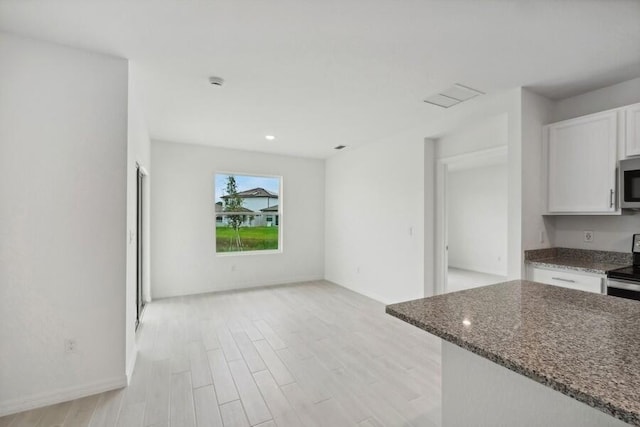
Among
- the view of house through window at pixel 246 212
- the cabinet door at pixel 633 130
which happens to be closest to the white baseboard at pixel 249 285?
the view of house through window at pixel 246 212

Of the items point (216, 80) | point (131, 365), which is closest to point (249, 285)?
point (131, 365)

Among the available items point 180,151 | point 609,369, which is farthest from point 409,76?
point 180,151

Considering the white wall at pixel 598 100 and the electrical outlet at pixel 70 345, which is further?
the white wall at pixel 598 100

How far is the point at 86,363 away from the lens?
7.19 ft

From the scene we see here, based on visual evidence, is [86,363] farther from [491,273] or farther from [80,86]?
[491,273]

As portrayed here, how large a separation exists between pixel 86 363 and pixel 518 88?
14.3ft

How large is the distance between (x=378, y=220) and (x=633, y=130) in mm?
2985

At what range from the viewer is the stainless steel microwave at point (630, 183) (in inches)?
92.7

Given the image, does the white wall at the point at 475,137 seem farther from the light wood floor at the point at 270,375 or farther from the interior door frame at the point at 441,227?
the light wood floor at the point at 270,375

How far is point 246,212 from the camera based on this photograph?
18.4ft

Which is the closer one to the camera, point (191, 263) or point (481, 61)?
point (481, 61)

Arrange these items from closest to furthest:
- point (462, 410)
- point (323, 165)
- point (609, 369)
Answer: point (609, 369)
point (462, 410)
point (323, 165)

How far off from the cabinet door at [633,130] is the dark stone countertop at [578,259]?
3.09ft

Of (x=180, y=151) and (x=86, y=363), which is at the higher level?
(x=180, y=151)
